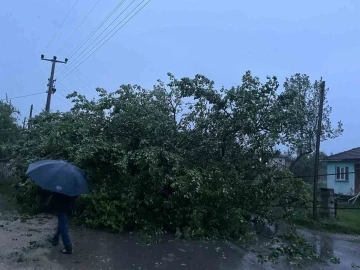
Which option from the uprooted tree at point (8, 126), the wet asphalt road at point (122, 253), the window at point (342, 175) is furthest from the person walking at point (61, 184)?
the window at point (342, 175)

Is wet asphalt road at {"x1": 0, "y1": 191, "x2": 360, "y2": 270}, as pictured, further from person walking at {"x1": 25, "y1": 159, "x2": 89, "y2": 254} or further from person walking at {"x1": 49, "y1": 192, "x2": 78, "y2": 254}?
person walking at {"x1": 25, "y1": 159, "x2": 89, "y2": 254}

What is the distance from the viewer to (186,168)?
1078 cm

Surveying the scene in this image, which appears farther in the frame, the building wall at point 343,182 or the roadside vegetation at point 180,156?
the building wall at point 343,182

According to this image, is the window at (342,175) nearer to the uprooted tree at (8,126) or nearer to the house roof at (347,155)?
the house roof at (347,155)

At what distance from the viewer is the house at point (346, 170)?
2674 centimetres

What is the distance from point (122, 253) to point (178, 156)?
10.4ft

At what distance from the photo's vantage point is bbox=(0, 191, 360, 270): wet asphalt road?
7641 millimetres

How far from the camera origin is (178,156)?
1102 centimetres

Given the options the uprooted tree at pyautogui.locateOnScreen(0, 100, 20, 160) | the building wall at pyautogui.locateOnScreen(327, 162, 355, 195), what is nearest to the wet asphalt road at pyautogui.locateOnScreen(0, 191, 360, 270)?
the uprooted tree at pyautogui.locateOnScreen(0, 100, 20, 160)

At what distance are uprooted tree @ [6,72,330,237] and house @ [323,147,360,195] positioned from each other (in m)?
15.9

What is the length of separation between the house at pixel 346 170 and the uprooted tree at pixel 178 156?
1592cm

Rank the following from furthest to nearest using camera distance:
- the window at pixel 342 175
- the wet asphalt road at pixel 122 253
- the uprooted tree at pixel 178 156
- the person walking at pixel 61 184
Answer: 1. the window at pixel 342 175
2. the uprooted tree at pixel 178 156
3. the person walking at pixel 61 184
4. the wet asphalt road at pixel 122 253

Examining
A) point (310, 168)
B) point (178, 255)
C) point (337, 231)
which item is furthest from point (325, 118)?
point (178, 255)

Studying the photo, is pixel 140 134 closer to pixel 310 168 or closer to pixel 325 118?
pixel 325 118
